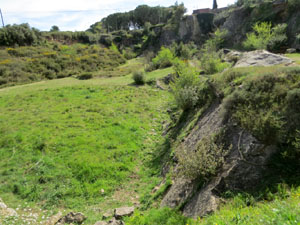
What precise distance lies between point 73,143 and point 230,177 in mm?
7170

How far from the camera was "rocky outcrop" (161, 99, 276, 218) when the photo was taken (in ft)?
12.7

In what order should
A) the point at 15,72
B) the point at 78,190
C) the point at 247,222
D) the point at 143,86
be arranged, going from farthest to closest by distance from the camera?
1. the point at 15,72
2. the point at 143,86
3. the point at 78,190
4. the point at 247,222

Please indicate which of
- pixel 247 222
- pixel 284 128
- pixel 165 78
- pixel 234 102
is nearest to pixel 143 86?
pixel 165 78

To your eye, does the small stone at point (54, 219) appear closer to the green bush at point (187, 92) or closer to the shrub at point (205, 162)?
the shrub at point (205, 162)

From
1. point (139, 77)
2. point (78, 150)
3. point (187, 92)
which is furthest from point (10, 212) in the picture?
point (139, 77)

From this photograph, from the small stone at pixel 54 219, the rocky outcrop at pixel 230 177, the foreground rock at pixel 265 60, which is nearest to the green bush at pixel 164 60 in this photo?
the foreground rock at pixel 265 60

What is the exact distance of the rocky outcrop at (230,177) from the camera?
388 centimetres

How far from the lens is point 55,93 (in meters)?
16.4

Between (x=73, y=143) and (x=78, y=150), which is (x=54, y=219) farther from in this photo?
(x=73, y=143)

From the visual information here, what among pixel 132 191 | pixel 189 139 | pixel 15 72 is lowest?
pixel 132 191

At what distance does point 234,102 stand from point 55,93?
15.3m

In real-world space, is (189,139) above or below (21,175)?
above

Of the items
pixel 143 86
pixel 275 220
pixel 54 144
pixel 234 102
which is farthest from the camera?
pixel 143 86

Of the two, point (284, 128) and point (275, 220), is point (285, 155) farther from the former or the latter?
point (275, 220)
